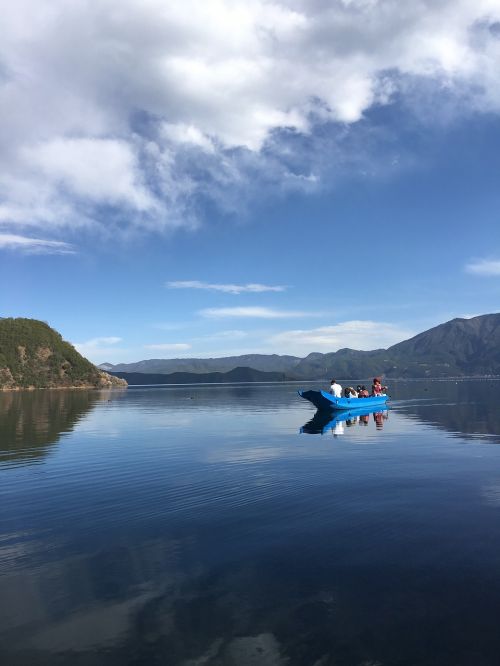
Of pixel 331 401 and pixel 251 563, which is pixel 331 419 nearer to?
pixel 331 401

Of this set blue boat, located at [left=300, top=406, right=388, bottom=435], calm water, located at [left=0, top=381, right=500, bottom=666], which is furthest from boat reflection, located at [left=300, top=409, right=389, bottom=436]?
calm water, located at [left=0, top=381, right=500, bottom=666]

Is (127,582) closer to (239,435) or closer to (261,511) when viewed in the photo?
(261,511)

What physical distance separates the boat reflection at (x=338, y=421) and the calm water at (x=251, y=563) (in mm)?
18589

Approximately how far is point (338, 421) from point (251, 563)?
4684cm

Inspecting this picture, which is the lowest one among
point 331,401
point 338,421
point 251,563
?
point 338,421

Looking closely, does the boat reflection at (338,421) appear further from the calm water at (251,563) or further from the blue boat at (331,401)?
the calm water at (251,563)

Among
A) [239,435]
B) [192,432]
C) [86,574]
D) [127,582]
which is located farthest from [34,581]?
[192,432]

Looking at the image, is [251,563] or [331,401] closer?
[251,563]

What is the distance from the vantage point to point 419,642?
9633 millimetres

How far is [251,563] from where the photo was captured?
545 inches

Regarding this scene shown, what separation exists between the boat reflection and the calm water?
61.0 ft

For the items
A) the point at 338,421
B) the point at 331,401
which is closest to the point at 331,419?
the point at 338,421

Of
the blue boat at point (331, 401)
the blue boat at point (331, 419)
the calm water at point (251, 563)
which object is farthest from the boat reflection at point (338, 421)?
the calm water at point (251, 563)

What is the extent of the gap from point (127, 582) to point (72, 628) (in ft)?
7.95
